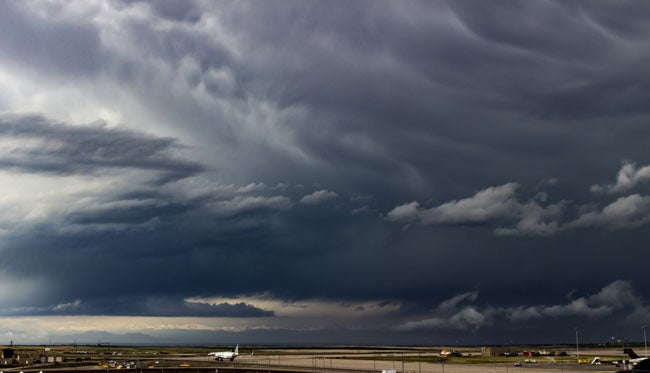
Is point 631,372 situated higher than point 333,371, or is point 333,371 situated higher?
point 631,372

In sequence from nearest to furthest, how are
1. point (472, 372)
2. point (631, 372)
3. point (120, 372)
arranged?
point (631, 372) < point (472, 372) < point (120, 372)

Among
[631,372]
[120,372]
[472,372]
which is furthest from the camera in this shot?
[120,372]

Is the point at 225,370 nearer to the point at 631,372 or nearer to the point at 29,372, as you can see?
the point at 29,372

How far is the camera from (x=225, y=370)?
7269 inches

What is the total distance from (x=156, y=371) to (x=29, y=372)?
35.1m

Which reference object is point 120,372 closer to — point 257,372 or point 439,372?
point 257,372

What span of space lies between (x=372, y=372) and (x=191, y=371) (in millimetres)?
54056

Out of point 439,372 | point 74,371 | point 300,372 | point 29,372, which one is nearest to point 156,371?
point 74,371

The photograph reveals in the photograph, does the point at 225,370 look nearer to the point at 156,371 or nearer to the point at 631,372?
the point at 156,371

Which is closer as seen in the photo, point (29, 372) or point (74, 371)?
point (29, 372)

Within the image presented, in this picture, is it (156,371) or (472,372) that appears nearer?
(472,372)

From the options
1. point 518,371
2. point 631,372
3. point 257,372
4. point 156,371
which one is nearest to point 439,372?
point 518,371

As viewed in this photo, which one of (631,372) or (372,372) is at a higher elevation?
(631,372)

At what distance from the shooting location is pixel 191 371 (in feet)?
602
